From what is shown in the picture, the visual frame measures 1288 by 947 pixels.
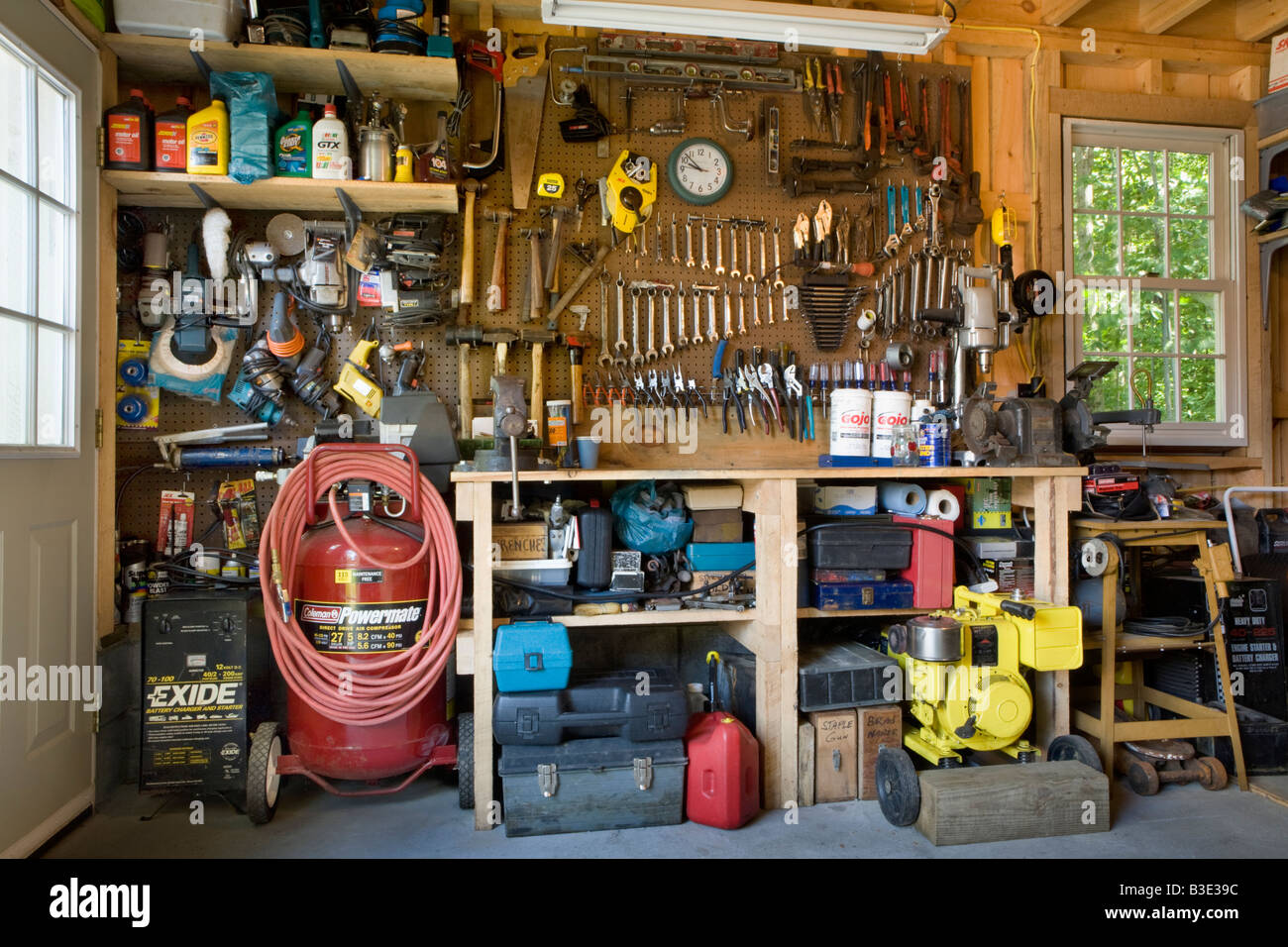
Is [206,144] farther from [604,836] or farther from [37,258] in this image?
[604,836]

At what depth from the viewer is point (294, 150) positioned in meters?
2.94

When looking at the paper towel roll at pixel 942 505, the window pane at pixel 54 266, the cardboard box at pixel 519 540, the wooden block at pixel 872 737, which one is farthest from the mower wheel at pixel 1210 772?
the window pane at pixel 54 266

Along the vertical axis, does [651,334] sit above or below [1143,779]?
above

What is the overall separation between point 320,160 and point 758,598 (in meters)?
2.19

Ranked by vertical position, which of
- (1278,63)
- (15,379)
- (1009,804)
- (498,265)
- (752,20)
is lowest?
(1009,804)

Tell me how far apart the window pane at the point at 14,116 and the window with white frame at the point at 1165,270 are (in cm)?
411

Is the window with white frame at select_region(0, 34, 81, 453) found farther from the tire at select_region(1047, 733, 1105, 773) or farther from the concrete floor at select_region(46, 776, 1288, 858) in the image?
the tire at select_region(1047, 733, 1105, 773)

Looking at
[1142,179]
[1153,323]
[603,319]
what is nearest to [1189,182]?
[1142,179]

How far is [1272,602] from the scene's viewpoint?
3.19 m

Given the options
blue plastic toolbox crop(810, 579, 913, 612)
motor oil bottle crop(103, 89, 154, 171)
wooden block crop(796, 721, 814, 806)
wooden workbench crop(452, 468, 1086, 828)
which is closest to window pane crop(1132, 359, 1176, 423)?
wooden workbench crop(452, 468, 1086, 828)

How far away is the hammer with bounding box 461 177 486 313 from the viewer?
3.18 meters

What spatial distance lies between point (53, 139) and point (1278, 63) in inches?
203

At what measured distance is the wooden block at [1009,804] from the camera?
247 centimetres

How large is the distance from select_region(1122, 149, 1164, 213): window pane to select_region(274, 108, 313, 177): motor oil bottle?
12.0 ft
